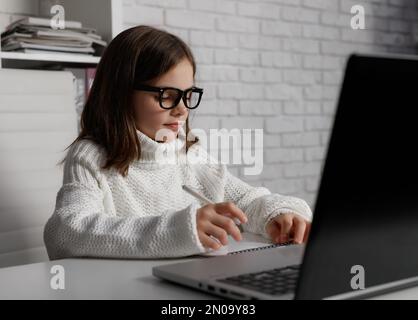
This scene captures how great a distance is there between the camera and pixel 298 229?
1.08 meters

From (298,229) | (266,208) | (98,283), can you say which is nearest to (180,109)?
(266,208)

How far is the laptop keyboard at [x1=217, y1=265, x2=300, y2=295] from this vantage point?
2.16ft

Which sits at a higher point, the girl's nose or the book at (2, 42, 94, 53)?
the book at (2, 42, 94, 53)

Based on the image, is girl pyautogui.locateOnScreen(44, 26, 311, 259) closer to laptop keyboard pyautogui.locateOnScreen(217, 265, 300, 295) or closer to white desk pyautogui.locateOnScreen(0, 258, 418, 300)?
white desk pyautogui.locateOnScreen(0, 258, 418, 300)

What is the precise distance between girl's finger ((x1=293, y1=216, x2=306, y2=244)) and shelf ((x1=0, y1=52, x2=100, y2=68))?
1.03 meters

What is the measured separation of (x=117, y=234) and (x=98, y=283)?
175 mm

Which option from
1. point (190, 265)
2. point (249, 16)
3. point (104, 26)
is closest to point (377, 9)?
point (249, 16)

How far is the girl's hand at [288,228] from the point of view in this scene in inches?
42.4

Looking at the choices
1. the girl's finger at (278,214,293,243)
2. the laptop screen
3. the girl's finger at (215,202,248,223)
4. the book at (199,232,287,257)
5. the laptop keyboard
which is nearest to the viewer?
the laptop screen

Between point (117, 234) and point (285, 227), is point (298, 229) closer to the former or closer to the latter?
point (285, 227)

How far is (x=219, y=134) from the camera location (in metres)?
2.52

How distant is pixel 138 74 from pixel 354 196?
2.81 ft

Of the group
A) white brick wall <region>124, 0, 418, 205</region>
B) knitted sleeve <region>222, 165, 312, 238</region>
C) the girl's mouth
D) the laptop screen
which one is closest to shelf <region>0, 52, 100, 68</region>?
white brick wall <region>124, 0, 418, 205</region>

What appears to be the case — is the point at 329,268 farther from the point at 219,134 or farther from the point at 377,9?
the point at 377,9
